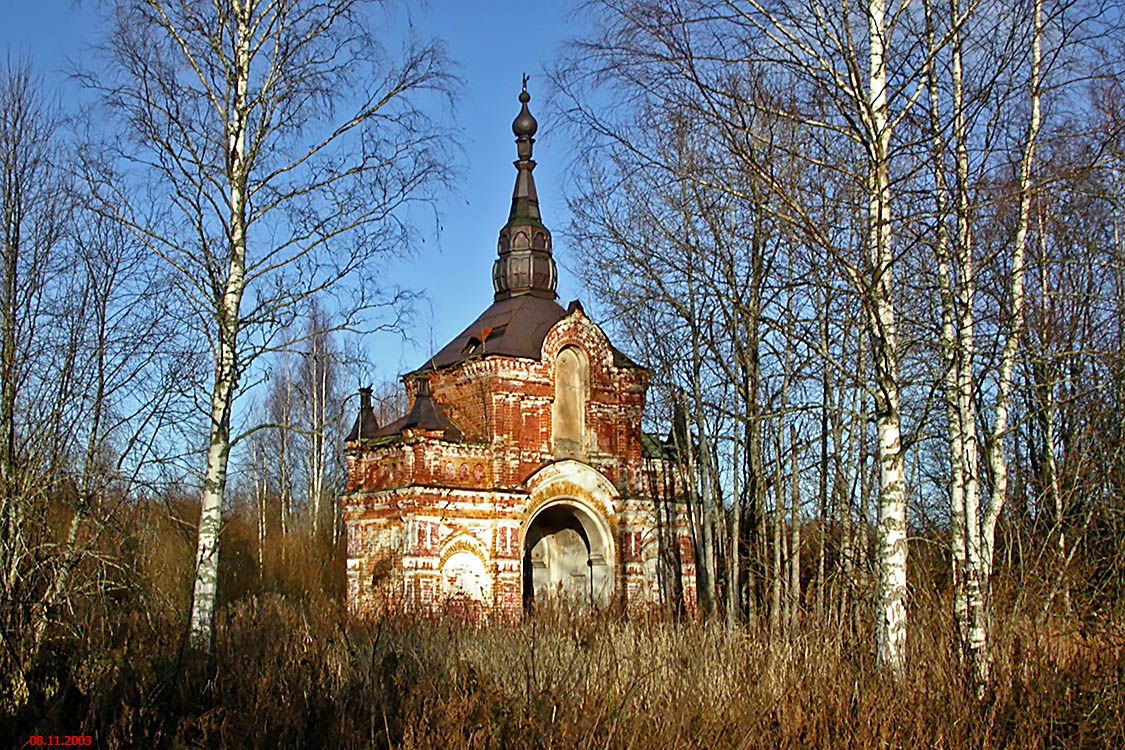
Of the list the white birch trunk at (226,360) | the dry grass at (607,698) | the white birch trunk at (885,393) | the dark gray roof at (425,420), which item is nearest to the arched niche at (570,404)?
the dark gray roof at (425,420)

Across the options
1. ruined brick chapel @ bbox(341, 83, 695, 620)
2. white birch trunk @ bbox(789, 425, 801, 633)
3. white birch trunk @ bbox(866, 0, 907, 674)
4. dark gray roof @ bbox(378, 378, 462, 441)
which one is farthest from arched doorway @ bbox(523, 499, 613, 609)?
white birch trunk @ bbox(866, 0, 907, 674)

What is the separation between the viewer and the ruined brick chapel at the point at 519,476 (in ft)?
67.4

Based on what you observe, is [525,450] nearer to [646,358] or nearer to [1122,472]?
[646,358]

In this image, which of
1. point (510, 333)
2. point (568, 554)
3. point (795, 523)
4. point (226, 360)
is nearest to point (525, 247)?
point (510, 333)

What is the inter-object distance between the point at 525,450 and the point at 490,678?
46.0 ft

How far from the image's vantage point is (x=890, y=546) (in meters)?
7.60

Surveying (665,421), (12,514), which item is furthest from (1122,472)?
(12,514)

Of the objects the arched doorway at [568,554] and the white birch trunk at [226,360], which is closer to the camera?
the white birch trunk at [226,360]

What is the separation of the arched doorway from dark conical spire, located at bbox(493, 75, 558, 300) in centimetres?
487

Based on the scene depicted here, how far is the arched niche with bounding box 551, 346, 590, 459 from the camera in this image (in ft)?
73.0

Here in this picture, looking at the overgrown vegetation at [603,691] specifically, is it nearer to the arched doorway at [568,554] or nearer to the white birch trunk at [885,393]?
the white birch trunk at [885,393]

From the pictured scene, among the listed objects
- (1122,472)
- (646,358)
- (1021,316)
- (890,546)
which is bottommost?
(890,546)

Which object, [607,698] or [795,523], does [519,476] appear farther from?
[607,698]

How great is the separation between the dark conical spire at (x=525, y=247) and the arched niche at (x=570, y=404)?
87.1 inches
